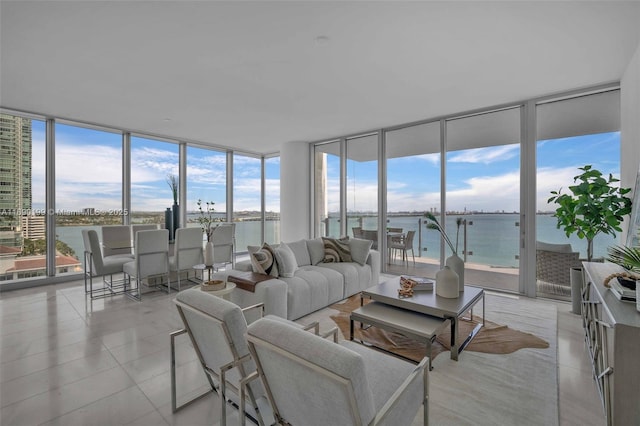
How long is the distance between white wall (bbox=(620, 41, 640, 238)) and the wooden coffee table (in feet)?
6.82

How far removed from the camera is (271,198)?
8375mm

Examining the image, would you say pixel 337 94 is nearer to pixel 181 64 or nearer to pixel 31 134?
pixel 181 64

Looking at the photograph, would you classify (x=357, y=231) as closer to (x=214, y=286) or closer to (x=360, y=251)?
(x=360, y=251)

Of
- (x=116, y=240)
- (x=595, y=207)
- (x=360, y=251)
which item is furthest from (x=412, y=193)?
(x=116, y=240)

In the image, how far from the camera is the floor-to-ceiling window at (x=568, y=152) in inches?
151

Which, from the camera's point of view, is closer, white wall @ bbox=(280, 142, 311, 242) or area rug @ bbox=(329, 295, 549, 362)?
area rug @ bbox=(329, 295, 549, 362)

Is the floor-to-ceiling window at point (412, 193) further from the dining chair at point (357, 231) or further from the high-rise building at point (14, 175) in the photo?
the high-rise building at point (14, 175)

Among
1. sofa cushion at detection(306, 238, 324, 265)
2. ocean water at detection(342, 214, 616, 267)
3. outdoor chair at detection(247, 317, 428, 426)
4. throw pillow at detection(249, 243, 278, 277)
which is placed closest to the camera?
outdoor chair at detection(247, 317, 428, 426)

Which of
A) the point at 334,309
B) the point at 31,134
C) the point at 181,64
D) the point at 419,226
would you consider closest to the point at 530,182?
the point at 419,226

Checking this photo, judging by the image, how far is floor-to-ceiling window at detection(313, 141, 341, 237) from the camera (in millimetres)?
6699

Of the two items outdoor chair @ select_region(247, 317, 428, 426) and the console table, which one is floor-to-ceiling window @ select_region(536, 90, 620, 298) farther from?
outdoor chair @ select_region(247, 317, 428, 426)

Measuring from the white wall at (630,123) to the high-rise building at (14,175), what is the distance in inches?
322

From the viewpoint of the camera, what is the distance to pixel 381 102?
436cm

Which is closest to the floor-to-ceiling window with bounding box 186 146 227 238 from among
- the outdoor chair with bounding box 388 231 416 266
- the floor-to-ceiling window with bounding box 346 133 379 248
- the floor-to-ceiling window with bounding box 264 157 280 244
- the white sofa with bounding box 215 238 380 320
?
the floor-to-ceiling window with bounding box 264 157 280 244
